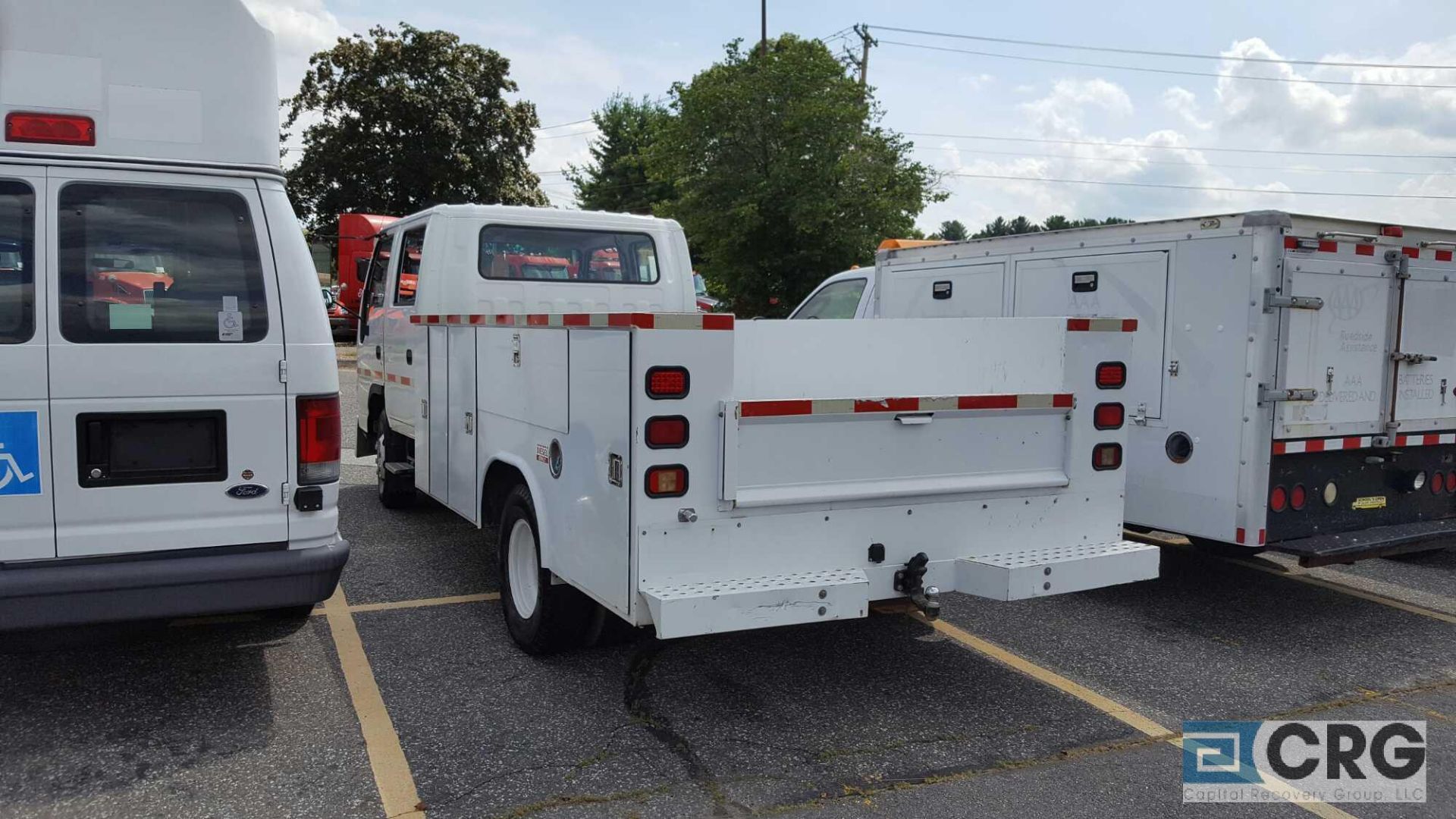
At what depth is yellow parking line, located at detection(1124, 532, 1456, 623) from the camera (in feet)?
20.2

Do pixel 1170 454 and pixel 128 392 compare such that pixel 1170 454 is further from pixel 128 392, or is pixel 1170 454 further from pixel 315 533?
pixel 128 392

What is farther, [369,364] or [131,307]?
[369,364]

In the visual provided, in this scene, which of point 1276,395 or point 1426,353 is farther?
point 1426,353

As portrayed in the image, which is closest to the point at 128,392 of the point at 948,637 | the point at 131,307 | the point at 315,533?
the point at 131,307

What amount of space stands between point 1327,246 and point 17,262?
19.2ft

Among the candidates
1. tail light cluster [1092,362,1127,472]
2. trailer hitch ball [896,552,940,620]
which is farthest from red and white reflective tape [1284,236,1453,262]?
trailer hitch ball [896,552,940,620]

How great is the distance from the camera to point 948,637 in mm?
5457

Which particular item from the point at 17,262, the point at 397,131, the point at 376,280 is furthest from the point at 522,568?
the point at 397,131

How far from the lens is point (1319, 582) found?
22.3 feet

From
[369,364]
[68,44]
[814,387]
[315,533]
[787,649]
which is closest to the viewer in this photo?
[68,44]

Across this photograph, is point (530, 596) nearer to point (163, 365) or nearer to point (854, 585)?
point (854, 585)

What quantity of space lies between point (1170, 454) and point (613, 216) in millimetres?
3856

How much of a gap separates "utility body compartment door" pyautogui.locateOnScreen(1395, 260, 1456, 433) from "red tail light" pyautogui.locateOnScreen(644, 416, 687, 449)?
4306 mm

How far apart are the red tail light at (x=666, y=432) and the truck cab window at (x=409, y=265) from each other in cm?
386
